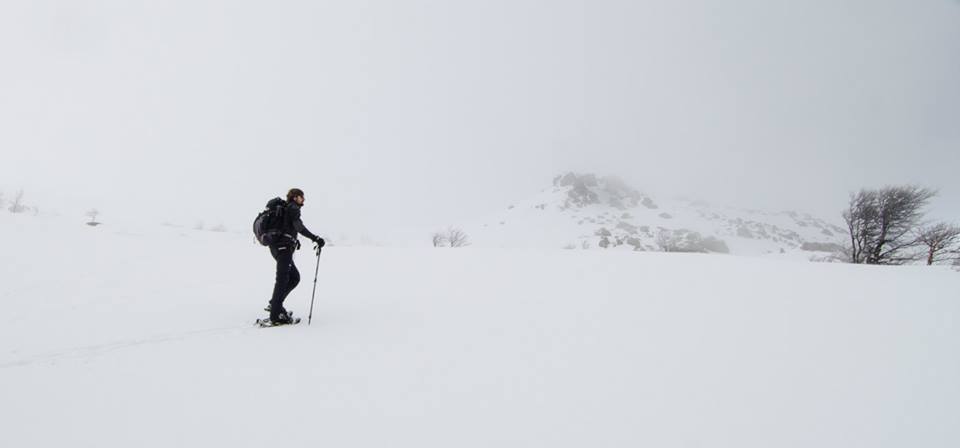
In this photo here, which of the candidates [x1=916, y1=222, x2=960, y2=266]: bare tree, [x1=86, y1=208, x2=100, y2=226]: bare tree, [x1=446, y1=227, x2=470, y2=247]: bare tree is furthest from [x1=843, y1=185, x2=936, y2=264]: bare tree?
[x1=86, y1=208, x2=100, y2=226]: bare tree

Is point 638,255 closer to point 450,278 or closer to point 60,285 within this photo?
point 450,278

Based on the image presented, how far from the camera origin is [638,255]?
11.1m

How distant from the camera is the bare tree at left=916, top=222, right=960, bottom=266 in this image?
667 inches

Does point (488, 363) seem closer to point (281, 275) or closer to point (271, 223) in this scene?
point (281, 275)

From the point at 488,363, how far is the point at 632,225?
2641 inches

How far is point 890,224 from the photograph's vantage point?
17812 mm

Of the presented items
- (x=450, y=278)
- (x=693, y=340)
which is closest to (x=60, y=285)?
(x=450, y=278)

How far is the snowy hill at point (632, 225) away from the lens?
52688 millimetres

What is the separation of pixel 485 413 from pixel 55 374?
150 inches

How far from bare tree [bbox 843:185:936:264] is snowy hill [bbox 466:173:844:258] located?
2605 cm

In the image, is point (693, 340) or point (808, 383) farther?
→ point (693, 340)

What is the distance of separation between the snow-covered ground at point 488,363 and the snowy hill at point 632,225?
4364cm

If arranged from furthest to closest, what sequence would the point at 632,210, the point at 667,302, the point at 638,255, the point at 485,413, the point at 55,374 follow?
the point at 632,210 → the point at 638,255 → the point at 667,302 → the point at 55,374 → the point at 485,413

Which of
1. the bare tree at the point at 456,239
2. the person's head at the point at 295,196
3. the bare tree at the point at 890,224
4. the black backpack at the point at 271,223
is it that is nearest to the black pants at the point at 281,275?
the black backpack at the point at 271,223
